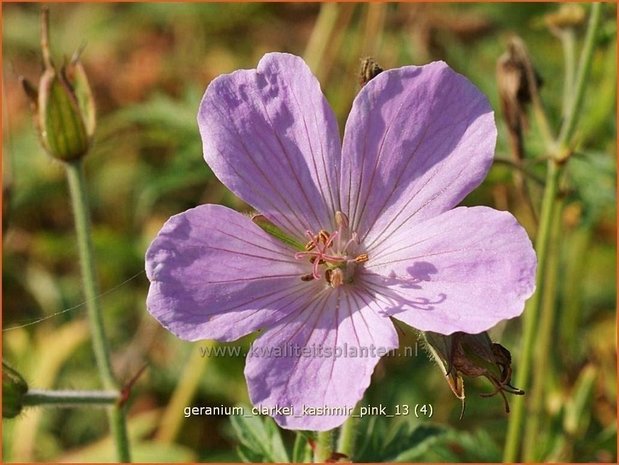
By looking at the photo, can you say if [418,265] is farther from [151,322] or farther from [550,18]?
[151,322]

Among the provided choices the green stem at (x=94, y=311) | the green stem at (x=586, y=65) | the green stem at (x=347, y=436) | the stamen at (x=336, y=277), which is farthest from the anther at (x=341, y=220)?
the green stem at (x=586, y=65)

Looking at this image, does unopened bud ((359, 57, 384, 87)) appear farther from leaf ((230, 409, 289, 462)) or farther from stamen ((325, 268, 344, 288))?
leaf ((230, 409, 289, 462))

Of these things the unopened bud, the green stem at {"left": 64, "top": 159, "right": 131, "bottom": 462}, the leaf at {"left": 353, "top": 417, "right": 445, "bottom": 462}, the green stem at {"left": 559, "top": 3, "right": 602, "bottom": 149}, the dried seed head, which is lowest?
the leaf at {"left": 353, "top": 417, "right": 445, "bottom": 462}

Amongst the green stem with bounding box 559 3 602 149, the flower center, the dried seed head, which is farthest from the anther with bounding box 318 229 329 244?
the dried seed head

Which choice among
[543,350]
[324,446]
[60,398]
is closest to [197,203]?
[543,350]

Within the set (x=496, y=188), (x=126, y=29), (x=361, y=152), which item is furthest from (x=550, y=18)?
(x=126, y=29)

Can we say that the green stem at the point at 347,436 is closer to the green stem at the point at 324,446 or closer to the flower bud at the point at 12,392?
the green stem at the point at 324,446
